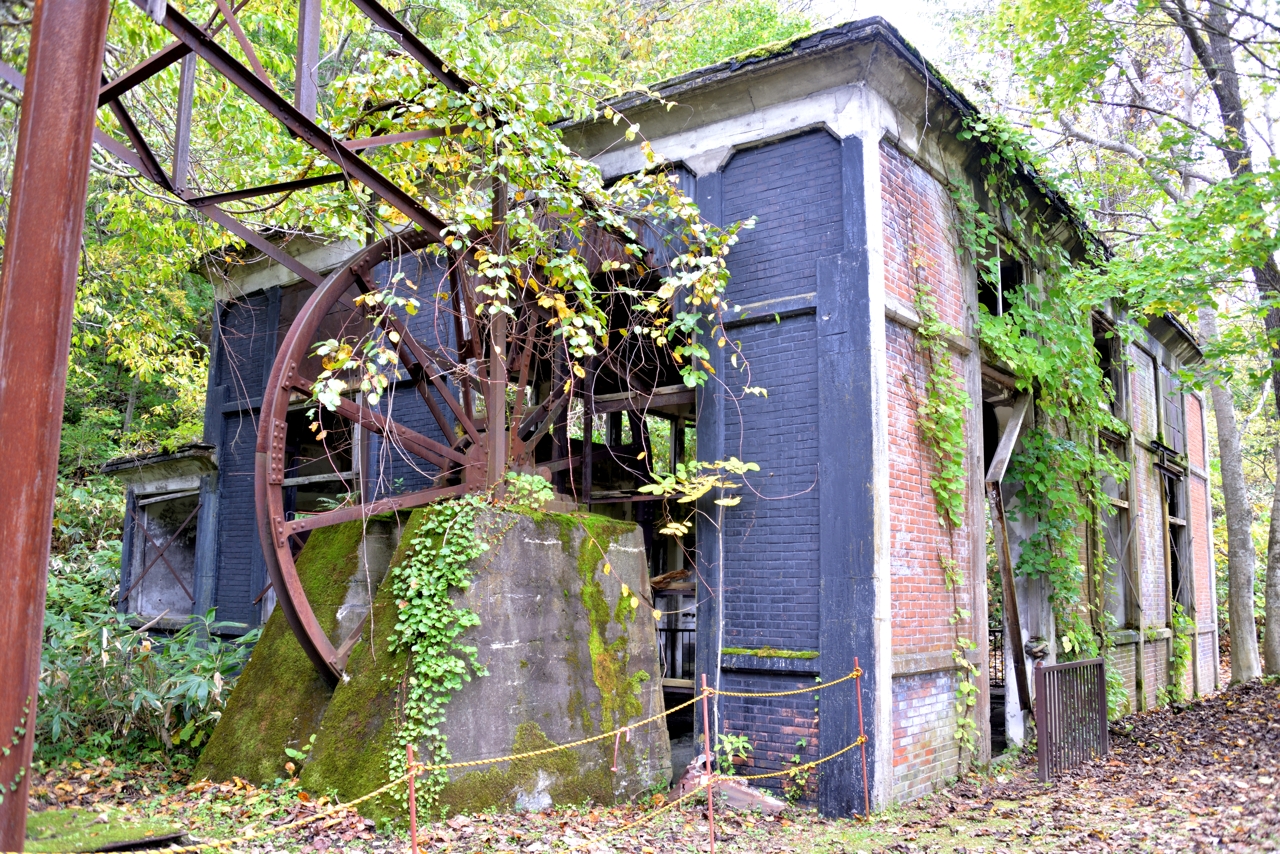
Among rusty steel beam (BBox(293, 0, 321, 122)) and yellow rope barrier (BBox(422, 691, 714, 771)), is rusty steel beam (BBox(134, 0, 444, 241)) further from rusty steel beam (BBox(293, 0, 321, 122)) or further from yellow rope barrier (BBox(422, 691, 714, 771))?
yellow rope barrier (BBox(422, 691, 714, 771))

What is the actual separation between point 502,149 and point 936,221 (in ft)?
13.7

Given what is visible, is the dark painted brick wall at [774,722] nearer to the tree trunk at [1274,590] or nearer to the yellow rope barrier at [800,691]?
the yellow rope barrier at [800,691]

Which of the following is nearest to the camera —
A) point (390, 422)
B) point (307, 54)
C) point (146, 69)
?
point (146, 69)

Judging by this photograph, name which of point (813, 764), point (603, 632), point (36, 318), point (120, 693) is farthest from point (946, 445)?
point (120, 693)

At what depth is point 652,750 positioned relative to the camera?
7.28 meters

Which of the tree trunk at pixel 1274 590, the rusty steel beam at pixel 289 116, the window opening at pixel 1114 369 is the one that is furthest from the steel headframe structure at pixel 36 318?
the tree trunk at pixel 1274 590

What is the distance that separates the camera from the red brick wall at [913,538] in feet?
24.6

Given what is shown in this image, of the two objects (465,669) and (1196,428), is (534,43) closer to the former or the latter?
(465,669)

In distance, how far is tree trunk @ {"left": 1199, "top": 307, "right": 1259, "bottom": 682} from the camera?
565 inches

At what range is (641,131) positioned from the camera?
28.8ft

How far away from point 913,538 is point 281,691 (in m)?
5.18

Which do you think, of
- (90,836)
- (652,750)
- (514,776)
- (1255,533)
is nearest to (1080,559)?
(652,750)

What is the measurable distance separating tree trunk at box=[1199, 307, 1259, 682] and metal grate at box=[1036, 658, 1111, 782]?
275 inches

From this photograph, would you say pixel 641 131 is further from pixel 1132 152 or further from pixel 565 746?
pixel 1132 152
